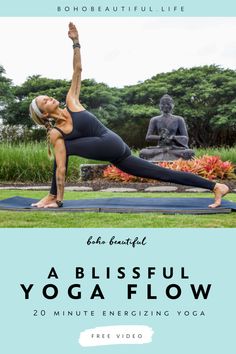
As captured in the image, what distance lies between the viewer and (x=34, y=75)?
14633mm

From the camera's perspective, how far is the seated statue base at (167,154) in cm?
913

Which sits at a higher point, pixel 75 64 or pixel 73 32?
pixel 73 32

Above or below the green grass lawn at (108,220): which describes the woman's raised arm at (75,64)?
above

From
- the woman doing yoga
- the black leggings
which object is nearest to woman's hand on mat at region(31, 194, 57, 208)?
the woman doing yoga

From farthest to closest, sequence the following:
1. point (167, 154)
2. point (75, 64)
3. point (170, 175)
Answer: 1. point (167, 154)
2. point (170, 175)
3. point (75, 64)

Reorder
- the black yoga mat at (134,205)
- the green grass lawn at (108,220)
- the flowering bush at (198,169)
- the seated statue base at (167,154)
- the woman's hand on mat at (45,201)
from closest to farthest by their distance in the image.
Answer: the green grass lawn at (108,220)
the black yoga mat at (134,205)
the woman's hand on mat at (45,201)
the flowering bush at (198,169)
the seated statue base at (167,154)

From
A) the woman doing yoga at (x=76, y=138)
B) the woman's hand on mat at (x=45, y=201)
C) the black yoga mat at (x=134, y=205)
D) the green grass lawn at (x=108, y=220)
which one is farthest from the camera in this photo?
the woman's hand on mat at (x=45, y=201)

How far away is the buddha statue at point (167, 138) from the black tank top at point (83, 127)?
413cm

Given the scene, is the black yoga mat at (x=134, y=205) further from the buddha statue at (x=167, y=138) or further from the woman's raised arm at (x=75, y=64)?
the buddha statue at (x=167, y=138)

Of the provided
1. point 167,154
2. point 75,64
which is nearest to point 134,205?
point 75,64

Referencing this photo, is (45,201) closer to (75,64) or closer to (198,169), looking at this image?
(75,64)

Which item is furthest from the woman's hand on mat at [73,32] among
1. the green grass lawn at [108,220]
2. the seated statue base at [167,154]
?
the seated statue base at [167,154]

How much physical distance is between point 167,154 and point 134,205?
13.6 feet

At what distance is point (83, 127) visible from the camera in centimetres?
510
